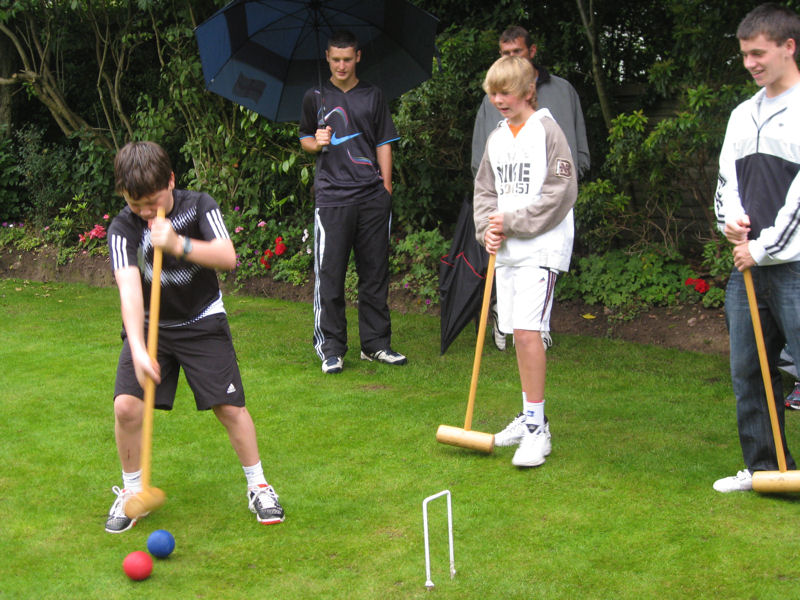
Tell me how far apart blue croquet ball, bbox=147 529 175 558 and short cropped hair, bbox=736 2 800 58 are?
271cm

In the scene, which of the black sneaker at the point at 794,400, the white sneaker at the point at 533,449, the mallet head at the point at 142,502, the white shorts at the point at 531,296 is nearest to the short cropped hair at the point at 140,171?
the mallet head at the point at 142,502

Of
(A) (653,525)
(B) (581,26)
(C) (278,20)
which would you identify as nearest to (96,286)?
(C) (278,20)

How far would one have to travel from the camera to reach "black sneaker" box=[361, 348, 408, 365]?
583cm

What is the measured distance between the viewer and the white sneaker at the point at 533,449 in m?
3.97

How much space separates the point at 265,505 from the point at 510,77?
2.05m

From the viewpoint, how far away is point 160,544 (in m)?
3.15

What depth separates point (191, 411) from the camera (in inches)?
195

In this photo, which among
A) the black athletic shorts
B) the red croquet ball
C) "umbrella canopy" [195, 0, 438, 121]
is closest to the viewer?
the red croquet ball

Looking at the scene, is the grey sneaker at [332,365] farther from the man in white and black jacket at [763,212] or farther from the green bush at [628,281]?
the man in white and black jacket at [763,212]

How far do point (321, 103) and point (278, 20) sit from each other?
25.6 inches

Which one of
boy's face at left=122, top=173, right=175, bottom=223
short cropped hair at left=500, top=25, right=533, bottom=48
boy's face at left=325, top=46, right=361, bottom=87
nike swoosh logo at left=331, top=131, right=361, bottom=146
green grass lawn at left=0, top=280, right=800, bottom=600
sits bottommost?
green grass lawn at left=0, top=280, right=800, bottom=600

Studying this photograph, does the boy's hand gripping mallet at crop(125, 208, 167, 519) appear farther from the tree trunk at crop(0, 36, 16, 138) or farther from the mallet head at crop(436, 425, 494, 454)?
the tree trunk at crop(0, 36, 16, 138)

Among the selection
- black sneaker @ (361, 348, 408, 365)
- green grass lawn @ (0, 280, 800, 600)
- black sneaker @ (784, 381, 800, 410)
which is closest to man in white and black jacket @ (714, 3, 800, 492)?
green grass lawn @ (0, 280, 800, 600)

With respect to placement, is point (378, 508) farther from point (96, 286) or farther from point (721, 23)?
point (96, 286)
